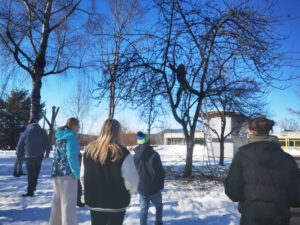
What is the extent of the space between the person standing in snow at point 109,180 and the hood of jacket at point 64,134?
1472mm

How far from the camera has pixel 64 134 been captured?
5.23 metres

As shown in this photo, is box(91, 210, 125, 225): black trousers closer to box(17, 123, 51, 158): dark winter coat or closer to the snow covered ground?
the snow covered ground

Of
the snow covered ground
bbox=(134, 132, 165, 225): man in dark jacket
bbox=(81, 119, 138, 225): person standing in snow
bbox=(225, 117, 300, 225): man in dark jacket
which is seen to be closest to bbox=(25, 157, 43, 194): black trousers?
the snow covered ground

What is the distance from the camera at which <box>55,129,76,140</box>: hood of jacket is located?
204 inches

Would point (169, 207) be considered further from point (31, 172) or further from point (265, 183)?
point (265, 183)

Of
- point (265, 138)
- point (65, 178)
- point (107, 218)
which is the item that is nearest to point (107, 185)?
point (107, 218)

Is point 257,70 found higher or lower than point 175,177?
higher

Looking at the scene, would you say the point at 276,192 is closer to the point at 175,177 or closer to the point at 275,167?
the point at 275,167

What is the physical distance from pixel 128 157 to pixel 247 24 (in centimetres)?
685

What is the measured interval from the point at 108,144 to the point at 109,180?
0.39m

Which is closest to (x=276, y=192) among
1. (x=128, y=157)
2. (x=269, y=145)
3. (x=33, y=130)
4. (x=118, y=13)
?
(x=269, y=145)

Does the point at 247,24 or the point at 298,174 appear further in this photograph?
the point at 247,24

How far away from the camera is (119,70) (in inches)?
397

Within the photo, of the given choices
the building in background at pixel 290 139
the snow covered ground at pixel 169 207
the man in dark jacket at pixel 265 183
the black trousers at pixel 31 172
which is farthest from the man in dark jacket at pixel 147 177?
the building in background at pixel 290 139
